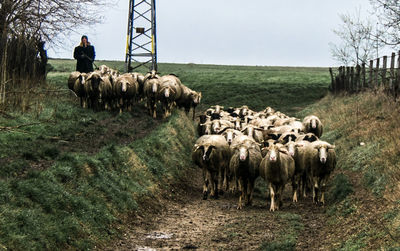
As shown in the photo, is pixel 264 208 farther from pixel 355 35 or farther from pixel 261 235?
pixel 355 35

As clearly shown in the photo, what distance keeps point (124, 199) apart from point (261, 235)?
132 inches

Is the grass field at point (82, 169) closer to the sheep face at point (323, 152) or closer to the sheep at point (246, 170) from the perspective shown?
the sheep face at point (323, 152)

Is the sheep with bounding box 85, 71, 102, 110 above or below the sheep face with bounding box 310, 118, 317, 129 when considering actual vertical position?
above

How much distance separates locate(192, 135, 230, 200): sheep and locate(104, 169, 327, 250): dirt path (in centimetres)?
98

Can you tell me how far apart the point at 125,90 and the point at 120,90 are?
307mm

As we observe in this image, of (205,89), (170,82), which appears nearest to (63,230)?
(170,82)

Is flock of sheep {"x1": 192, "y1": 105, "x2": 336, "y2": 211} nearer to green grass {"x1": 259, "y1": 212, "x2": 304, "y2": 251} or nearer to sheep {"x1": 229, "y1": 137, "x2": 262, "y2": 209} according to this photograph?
sheep {"x1": 229, "y1": 137, "x2": 262, "y2": 209}

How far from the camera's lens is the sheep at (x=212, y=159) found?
17.5 meters

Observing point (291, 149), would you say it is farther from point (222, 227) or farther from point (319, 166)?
point (222, 227)

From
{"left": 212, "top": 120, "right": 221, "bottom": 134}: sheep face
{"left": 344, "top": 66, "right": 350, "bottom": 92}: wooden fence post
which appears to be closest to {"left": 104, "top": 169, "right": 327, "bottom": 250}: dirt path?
{"left": 212, "top": 120, "right": 221, "bottom": 134}: sheep face

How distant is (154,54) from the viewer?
36062mm

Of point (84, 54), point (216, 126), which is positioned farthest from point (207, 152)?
point (84, 54)

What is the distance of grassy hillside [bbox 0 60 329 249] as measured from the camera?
10.0m

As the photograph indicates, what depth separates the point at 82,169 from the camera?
13.5 meters
